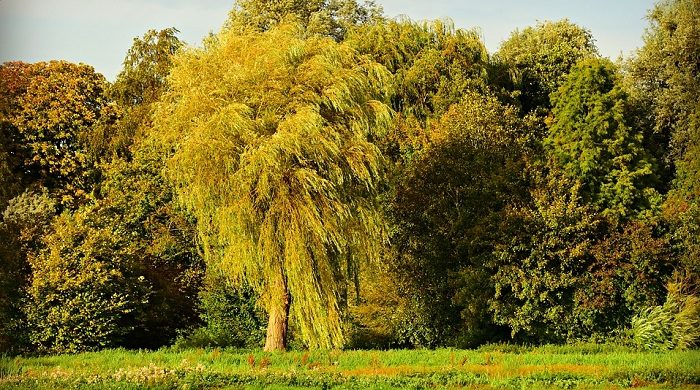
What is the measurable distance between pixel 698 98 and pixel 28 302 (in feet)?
97.1

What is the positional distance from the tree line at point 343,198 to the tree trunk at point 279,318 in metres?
0.06

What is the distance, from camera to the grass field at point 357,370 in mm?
16906

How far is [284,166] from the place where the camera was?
23547 mm

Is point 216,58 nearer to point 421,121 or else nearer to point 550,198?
point 550,198

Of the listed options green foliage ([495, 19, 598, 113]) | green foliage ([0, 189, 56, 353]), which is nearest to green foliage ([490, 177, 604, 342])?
green foliage ([0, 189, 56, 353])

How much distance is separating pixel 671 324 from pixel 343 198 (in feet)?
36.6

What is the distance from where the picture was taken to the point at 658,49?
4212 centimetres

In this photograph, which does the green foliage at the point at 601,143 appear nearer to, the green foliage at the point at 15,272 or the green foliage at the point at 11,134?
the green foliage at the point at 15,272

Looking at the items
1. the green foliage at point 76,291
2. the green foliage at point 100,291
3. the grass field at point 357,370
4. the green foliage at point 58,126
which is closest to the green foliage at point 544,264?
the grass field at point 357,370

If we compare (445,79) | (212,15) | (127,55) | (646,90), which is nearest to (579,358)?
(212,15)

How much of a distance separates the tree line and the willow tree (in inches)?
2.6

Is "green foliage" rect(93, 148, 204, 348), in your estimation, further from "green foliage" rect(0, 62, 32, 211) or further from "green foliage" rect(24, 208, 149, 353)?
"green foliage" rect(0, 62, 32, 211)

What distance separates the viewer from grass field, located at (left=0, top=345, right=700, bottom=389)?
1691 cm

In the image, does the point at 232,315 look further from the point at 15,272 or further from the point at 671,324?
the point at 671,324
